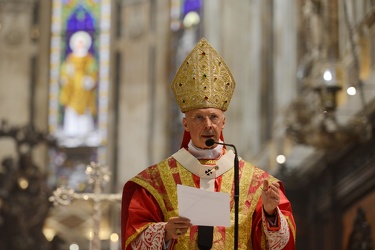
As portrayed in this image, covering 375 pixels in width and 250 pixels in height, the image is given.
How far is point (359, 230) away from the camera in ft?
31.2

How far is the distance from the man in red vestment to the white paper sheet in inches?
7.8

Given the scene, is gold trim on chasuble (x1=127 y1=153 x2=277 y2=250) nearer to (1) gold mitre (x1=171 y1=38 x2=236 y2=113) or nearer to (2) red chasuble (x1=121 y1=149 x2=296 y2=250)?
(2) red chasuble (x1=121 y1=149 x2=296 y2=250)

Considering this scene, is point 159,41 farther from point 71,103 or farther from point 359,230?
point 359,230

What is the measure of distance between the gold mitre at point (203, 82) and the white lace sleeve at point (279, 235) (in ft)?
2.12

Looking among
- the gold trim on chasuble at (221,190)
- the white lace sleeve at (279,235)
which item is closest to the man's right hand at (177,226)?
the gold trim on chasuble at (221,190)

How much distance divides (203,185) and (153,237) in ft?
1.51

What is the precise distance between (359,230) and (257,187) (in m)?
4.12

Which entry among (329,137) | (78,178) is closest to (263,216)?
(329,137)

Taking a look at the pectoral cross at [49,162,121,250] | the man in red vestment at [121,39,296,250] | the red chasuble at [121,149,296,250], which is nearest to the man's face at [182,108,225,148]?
the man in red vestment at [121,39,296,250]

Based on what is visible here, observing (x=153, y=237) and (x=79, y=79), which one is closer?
(x=153, y=237)

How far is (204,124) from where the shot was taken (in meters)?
5.43

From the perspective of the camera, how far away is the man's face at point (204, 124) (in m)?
5.41

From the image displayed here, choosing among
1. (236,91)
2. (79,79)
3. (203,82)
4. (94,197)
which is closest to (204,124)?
(203,82)

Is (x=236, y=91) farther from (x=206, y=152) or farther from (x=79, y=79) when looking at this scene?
(x=206, y=152)
